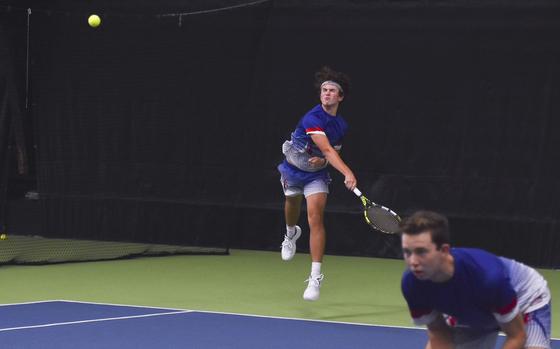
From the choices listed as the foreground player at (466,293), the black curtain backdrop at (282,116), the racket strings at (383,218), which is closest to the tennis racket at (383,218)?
the racket strings at (383,218)

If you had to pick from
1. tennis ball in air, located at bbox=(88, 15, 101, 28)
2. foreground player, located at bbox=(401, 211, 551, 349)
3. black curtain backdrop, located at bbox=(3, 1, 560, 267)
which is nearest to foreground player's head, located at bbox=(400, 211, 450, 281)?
foreground player, located at bbox=(401, 211, 551, 349)

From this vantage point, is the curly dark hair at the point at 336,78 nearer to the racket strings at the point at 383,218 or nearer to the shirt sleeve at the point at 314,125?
the shirt sleeve at the point at 314,125

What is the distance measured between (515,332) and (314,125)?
3.39 metres

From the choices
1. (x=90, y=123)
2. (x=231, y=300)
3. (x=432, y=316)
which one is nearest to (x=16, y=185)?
(x=90, y=123)

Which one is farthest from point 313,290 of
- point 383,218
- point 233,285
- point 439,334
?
point 439,334

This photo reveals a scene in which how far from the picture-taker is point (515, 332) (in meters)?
3.76

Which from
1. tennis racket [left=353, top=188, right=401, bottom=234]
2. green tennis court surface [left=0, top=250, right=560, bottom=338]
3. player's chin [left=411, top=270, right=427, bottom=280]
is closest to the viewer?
player's chin [left=411, top=270, right=427, bottom=280]

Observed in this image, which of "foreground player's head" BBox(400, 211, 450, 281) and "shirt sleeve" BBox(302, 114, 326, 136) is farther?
"shirt sleeve" BBox(302, 114, 326, 136)

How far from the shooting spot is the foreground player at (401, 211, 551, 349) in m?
3.58

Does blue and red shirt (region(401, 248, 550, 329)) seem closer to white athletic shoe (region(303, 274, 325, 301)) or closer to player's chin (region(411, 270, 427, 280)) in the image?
player's chin (region(411, 270, 427, 280))

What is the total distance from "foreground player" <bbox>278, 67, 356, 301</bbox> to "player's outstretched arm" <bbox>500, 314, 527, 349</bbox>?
301cm

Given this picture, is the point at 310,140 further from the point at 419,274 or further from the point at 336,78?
the point at 419,274

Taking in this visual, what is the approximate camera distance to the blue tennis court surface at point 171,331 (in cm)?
586

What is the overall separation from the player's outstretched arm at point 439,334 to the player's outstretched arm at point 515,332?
0.89ft
